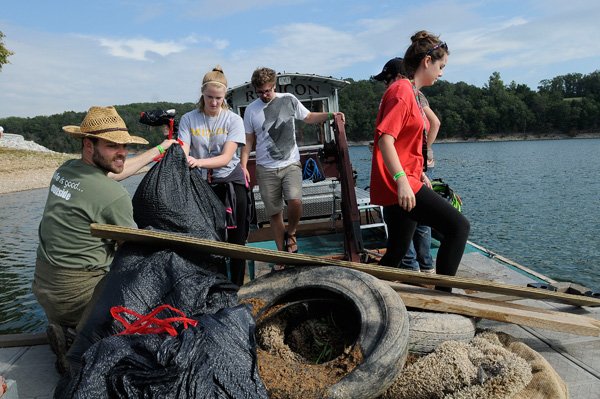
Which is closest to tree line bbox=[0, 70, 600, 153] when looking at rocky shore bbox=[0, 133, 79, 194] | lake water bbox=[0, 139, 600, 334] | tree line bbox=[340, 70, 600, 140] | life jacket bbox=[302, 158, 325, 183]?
tree line bbox=[340, 70, 600, 140]

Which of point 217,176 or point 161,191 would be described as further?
point 217,176

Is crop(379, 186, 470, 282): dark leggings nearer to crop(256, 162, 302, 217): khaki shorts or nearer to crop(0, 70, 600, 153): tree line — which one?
crop(256, 162, 302, 217): khaki shorts

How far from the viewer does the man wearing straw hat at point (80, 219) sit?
317 centimetres

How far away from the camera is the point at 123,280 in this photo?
293 cm

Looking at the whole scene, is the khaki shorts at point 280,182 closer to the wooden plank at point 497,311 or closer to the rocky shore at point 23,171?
the wooden plank at point 497,311

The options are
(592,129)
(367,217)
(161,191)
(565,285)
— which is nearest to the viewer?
(161,191)

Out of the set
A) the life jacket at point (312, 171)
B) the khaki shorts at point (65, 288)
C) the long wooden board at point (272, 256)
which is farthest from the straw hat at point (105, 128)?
the life jacket at point (312, 171)

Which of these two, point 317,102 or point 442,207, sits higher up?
point 317,102

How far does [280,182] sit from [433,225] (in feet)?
7.34

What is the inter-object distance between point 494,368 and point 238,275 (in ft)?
7.43

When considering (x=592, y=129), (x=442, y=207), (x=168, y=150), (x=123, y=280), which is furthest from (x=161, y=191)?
(x=592, y=129)

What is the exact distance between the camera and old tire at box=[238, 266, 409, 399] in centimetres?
253

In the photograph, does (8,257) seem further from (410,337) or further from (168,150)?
(410,337)

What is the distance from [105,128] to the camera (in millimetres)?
3234
